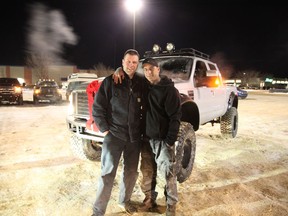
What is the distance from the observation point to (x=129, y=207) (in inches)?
127

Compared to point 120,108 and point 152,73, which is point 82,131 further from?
point 152,73

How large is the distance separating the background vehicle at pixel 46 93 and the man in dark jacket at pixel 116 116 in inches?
589

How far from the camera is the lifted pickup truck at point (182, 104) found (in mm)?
4035

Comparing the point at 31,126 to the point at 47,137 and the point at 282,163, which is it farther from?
the point at 282,163

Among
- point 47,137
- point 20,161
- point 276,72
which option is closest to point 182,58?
point 20,161

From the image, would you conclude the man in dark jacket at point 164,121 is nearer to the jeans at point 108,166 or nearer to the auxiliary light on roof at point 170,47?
the jeans at point 108,166

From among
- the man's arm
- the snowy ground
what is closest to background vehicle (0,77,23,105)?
the snowy ground

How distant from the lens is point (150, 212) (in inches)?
126

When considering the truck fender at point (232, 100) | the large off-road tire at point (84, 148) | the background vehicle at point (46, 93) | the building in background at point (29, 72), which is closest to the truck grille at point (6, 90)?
the background vehicle at point (46, 93)

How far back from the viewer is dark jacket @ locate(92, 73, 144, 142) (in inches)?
116

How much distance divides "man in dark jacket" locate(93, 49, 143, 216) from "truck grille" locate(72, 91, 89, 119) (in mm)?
1462

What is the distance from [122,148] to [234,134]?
511 cm

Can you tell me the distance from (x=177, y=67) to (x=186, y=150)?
182 cm

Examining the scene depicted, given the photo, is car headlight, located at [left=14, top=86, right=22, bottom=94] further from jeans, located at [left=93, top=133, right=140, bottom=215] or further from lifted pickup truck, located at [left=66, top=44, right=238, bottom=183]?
jeans, located at [left=93, top=133, right=140, bottom=215]
